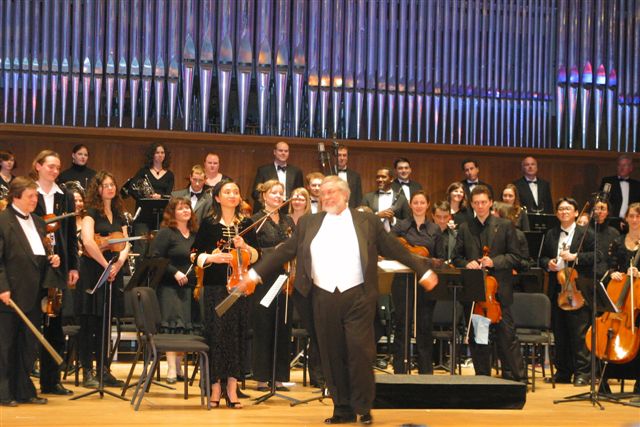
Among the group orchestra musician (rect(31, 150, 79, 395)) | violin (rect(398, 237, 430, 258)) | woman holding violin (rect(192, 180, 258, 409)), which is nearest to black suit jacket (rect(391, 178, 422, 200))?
violin (rect(398, 237, 430, 258))

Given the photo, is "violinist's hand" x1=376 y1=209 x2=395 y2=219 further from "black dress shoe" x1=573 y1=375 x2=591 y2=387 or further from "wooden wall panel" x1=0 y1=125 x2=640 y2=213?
"wooden wall panel" x1=0 y1=125 x2=640 y2=213

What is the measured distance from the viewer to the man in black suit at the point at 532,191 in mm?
9953

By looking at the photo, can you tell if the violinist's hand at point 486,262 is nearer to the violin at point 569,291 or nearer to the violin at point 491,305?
the violin at point 491,305

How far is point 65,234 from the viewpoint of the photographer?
Result: 6.87 m

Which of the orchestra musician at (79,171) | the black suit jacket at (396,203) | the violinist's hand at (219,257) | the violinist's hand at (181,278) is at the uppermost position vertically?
the orchestra musician at (79,171)

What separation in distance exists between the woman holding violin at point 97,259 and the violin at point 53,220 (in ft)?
1.20

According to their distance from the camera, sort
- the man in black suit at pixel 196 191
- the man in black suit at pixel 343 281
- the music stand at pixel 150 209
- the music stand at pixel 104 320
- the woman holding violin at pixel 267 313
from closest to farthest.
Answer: the man in black suit at pixel 343 281 < the music stand at pixel 104 320 < the woman holding violin at pixel 267 313 < the music stand at pixel 150 209 < the man in black suit at pixel 196 191

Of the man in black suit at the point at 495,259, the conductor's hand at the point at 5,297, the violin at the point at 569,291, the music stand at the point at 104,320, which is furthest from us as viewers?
the violin at the point at 569,291

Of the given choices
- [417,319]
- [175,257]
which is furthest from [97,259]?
[417,319]

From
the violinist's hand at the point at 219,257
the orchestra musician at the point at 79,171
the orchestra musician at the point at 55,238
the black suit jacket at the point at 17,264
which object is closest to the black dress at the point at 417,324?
the violinist's hand at the point at 219,257

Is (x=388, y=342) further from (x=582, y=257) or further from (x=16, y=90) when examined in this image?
(x=16, y=90)

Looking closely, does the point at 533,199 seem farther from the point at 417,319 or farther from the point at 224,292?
the point at 224,292

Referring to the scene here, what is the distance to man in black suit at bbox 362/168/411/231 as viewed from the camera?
29.8 ft

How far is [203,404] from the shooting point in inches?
257
